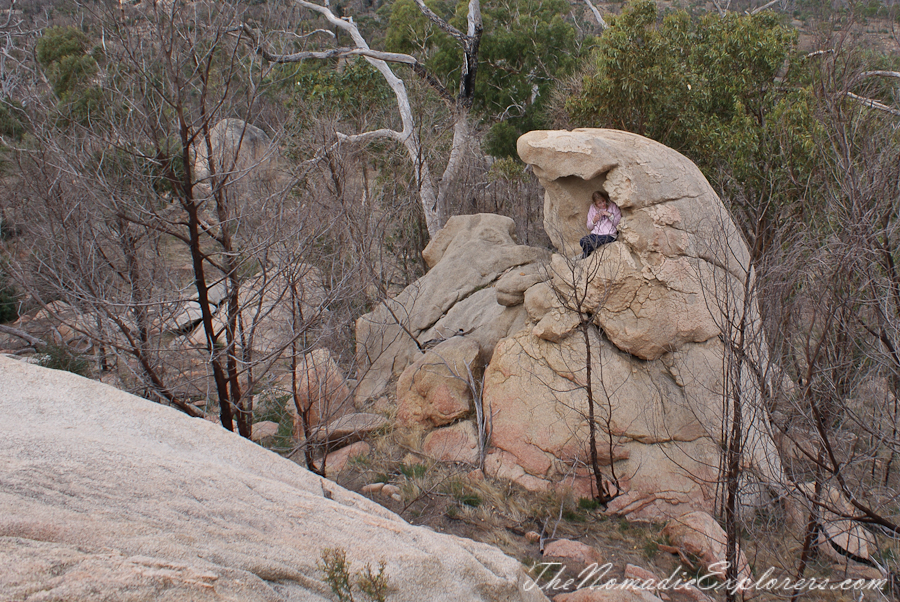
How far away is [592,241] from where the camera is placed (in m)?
6.86

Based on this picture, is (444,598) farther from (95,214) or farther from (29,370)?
(95,214)

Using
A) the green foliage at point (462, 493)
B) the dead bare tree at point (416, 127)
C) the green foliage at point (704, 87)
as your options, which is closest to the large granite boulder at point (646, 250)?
the green foliage at point (462, 493)

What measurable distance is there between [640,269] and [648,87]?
5087 mm

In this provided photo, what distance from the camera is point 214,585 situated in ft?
5.66

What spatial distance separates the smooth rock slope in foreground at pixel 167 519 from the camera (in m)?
1.65

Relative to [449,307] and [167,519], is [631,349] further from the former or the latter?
[167,519]

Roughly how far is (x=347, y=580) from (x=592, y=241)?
17.8 feet

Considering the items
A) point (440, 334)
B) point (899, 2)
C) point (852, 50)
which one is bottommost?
point (440, 334)

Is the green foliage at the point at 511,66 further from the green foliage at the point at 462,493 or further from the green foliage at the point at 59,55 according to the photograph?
the green foliage at the point at 462,493

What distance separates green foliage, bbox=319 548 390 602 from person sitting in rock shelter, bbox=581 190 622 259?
525 centimetres

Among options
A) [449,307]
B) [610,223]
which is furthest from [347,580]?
[449,307]

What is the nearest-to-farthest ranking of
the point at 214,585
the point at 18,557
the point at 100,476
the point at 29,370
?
1. the point at 18,557
2. the point at 214,585
3. the point at 100,476
4. the point at 29,370

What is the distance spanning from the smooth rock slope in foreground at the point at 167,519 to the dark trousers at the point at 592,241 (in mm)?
4366

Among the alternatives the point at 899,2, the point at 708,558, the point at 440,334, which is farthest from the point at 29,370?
the point at 899,2
